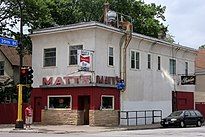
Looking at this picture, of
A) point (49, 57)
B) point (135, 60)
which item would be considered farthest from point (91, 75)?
point (135, 60)

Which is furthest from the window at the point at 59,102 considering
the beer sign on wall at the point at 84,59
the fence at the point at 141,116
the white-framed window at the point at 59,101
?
the fence at the point at 141,116

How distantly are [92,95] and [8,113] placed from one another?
30.4 ft

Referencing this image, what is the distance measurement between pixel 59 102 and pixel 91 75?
12.9ft

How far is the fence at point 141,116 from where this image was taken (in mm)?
35656

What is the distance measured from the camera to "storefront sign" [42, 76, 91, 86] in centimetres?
3333

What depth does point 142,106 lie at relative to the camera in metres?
37.8

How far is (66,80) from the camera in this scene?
34594 mm

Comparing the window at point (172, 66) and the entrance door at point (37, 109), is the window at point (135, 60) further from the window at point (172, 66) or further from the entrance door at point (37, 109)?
the entrance door at point (37, 109)

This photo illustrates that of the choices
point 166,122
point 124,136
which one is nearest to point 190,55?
point 166,122

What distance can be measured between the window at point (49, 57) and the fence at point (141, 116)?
6.81 m

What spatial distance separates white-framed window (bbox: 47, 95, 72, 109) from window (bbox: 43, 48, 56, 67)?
106 inches

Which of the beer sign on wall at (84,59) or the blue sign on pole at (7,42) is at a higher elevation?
the blue sign on pole at (7,42)

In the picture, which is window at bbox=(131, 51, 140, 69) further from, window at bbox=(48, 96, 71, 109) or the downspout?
window at bbox=(48, 96, 71, 109)

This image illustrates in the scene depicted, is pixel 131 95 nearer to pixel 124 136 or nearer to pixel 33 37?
pixel 33 37
